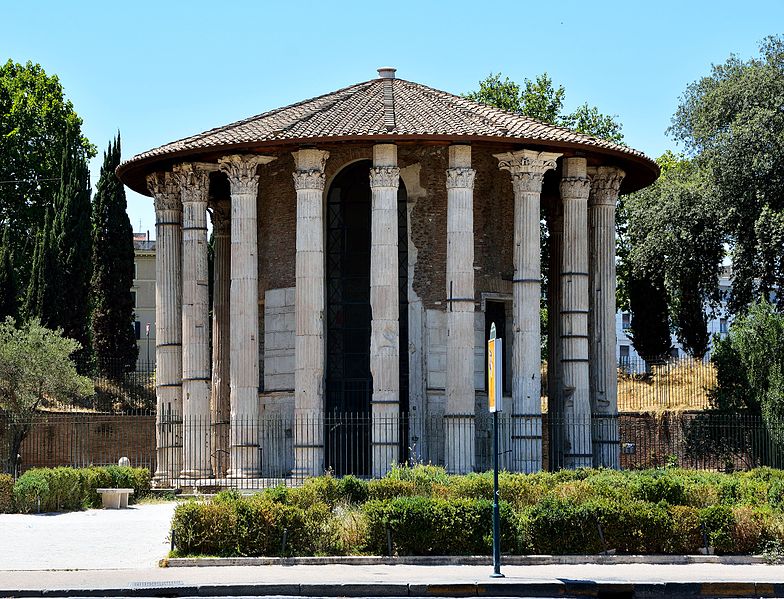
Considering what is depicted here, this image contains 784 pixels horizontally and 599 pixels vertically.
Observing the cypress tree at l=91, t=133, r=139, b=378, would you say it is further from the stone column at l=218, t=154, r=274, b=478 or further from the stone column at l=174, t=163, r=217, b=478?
the stone column at l=218, t=154, r=274, b=478

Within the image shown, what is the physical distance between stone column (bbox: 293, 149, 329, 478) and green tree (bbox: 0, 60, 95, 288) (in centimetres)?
2746

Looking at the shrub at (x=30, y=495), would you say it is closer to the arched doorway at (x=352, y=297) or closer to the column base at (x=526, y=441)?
the arched doorway at (x=352, y=297)

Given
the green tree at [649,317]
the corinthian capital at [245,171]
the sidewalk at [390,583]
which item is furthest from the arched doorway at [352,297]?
the green tree at [649,317]

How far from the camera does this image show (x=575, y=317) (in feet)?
124

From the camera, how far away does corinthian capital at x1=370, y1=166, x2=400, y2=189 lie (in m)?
35.7

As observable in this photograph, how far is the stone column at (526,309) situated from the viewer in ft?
117

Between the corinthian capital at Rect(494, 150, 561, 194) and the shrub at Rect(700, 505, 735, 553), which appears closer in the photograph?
the shrub at Rect(700, 505, 735, 553)

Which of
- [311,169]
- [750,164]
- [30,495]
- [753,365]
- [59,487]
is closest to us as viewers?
[30,495]

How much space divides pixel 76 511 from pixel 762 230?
25143 millimetres

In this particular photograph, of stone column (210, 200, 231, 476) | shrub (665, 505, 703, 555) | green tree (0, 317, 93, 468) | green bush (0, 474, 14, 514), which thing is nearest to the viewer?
shrub (665, 505, 703, 555)

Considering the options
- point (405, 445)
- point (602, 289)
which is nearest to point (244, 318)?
point (405, 445)

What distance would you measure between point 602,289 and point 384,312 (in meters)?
7.82

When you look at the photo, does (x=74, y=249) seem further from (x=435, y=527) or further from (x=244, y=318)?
(x=435, y=527)

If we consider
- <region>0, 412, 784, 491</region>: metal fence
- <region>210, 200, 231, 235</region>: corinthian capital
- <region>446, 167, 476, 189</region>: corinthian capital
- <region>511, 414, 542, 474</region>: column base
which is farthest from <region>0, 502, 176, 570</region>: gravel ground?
<region>210, 200, 231, 235</region>: corinthian capital
